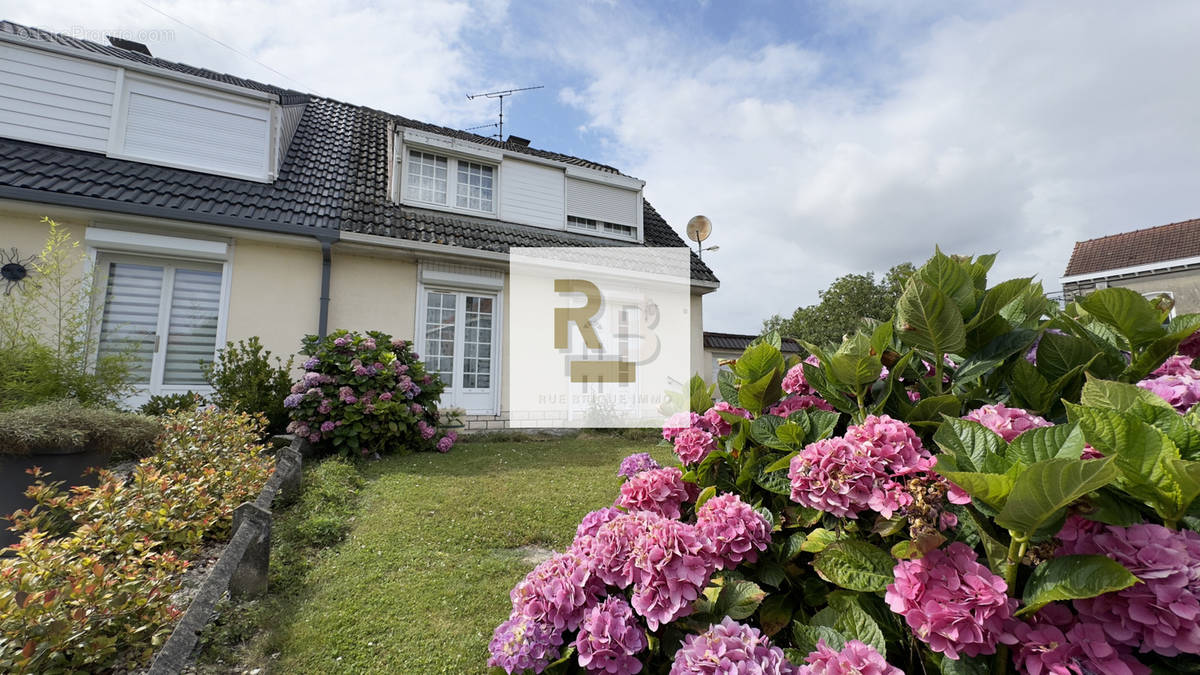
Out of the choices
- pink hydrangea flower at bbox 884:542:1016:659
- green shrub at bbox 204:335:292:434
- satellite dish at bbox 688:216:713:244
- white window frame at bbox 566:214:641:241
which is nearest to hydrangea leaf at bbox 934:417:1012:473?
pink hydrangea flower at bbox 884:542:1016:659

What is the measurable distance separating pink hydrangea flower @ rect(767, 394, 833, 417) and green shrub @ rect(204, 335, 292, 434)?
5.89 m

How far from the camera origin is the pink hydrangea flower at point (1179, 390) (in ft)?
2.88

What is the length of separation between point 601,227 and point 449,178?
3.40 meters

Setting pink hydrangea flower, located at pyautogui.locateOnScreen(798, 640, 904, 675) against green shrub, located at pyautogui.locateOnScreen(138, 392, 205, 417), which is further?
green shrub, located at pyautogui.locateOnScreen(138, 392, 205, 417)

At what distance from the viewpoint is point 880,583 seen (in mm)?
812

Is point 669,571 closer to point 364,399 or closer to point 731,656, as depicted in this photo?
point 731,656

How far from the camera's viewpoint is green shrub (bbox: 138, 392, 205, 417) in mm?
5277

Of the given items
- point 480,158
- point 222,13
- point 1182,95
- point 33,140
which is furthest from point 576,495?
point 1182,95

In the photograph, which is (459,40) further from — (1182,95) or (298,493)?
(1182,95)

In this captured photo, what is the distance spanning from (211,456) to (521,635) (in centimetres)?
396

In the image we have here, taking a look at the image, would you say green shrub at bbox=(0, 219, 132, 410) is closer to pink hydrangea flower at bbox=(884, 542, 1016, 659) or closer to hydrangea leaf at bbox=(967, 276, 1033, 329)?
pink hydrangea flower at bbox=(884, 542, 1016, 659)

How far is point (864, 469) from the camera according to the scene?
866mm

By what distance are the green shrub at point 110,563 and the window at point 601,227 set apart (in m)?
7.79

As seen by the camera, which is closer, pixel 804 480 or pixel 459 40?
pixel 804 480
